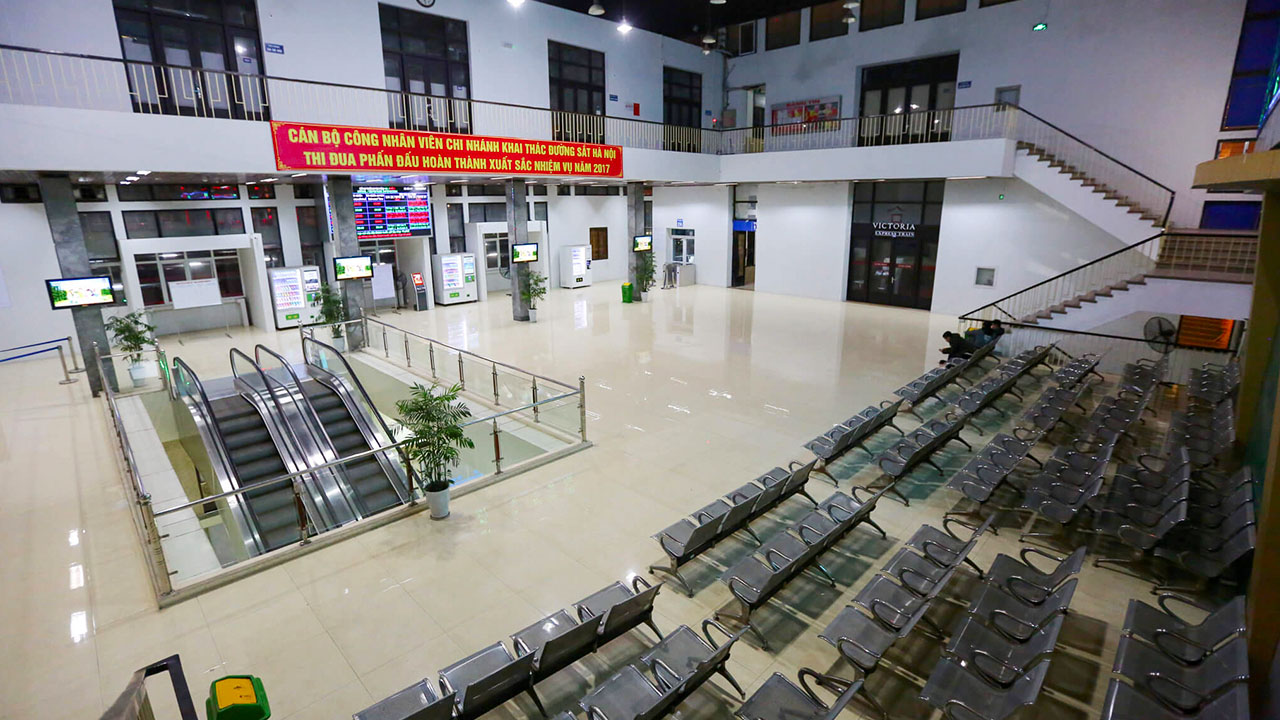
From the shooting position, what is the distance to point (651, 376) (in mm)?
12180

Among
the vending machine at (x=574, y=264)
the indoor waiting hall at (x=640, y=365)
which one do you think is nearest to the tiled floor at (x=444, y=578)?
the indoor waiting hall at (x=640, y=365)

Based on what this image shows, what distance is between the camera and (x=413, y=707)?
12.9ft

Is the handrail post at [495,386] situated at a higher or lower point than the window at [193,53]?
lower

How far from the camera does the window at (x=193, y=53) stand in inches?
490

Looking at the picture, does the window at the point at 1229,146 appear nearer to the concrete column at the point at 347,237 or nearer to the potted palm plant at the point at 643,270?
the potted palm plant at the point at 643,270

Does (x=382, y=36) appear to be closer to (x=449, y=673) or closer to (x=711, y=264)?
(x=711, y=264)

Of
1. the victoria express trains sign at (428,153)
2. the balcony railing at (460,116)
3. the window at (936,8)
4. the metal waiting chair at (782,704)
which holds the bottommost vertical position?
the metal waiting chair at (782,704)

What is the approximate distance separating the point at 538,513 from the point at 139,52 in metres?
13.2

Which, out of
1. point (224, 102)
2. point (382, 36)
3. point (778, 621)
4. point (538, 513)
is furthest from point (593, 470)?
point (382, 36)

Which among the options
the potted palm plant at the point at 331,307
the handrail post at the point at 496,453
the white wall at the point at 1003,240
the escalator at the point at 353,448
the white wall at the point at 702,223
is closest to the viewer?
the handrail post at the point at 496,453

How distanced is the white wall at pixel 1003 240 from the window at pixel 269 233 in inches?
738

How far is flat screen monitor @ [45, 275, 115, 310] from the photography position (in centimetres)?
977

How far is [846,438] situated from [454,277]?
50.6ft

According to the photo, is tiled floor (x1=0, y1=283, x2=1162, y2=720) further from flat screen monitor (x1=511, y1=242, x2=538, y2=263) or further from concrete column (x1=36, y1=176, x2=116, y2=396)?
flat screen monitor (x1=511, y1=242, x2=538, y2=263)
